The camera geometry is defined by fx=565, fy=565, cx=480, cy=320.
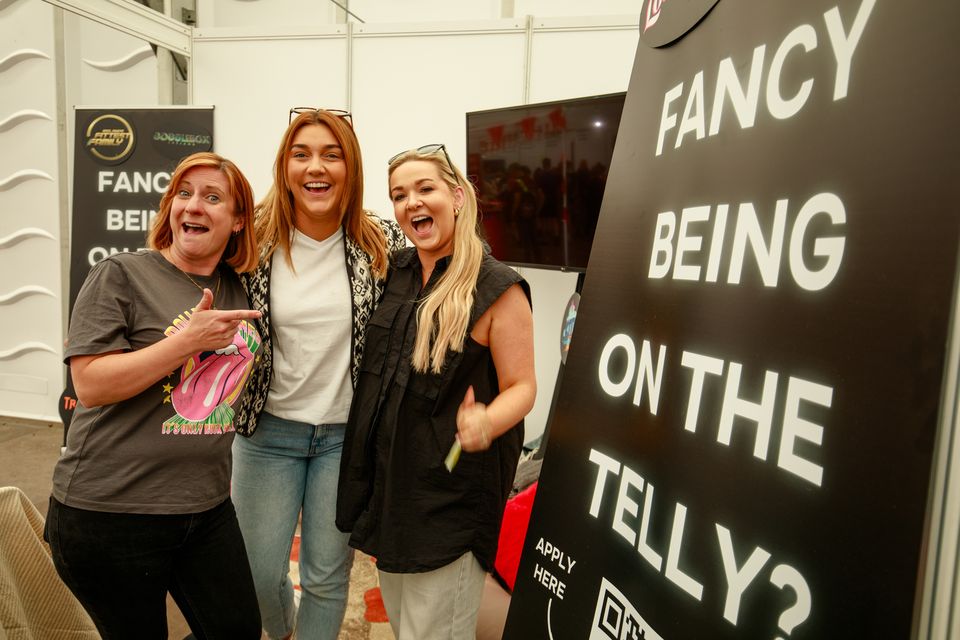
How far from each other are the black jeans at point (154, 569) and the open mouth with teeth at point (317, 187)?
85 centimetres

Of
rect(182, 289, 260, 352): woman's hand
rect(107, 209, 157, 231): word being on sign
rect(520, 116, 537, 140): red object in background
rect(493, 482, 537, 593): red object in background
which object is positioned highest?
rect(520, 116, 537, 140): red object in background

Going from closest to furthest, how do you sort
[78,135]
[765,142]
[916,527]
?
[916,527] → [765,142] → [78,135]

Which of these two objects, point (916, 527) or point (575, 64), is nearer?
point (916, 527)

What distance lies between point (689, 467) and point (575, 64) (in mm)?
2985

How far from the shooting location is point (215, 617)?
54.8 inches

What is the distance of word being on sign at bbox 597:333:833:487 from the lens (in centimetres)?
52

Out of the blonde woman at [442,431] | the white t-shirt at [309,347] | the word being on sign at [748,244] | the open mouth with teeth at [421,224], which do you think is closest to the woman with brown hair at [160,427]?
the white t-shirt at [309,347]

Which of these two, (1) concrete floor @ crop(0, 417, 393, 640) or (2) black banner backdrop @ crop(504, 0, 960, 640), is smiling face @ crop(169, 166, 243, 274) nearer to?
(2) black banner backdrop @ crop(504, 0, 960, 640)

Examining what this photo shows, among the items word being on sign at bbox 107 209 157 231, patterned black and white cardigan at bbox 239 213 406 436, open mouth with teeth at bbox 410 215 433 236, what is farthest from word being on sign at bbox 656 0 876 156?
word being on sign at bbox 107 209 157 231

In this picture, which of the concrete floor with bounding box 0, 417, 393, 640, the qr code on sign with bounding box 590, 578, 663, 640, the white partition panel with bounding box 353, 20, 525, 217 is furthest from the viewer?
the white partition panel with bounding box 353, 20, 525, 217

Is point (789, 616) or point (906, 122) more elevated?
point (906, 122)

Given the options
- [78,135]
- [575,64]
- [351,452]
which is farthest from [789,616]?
[78,135]

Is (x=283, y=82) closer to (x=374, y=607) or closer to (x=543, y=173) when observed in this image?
(x=543, y=173)

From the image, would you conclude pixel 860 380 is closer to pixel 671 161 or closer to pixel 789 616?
pixel 789 616
